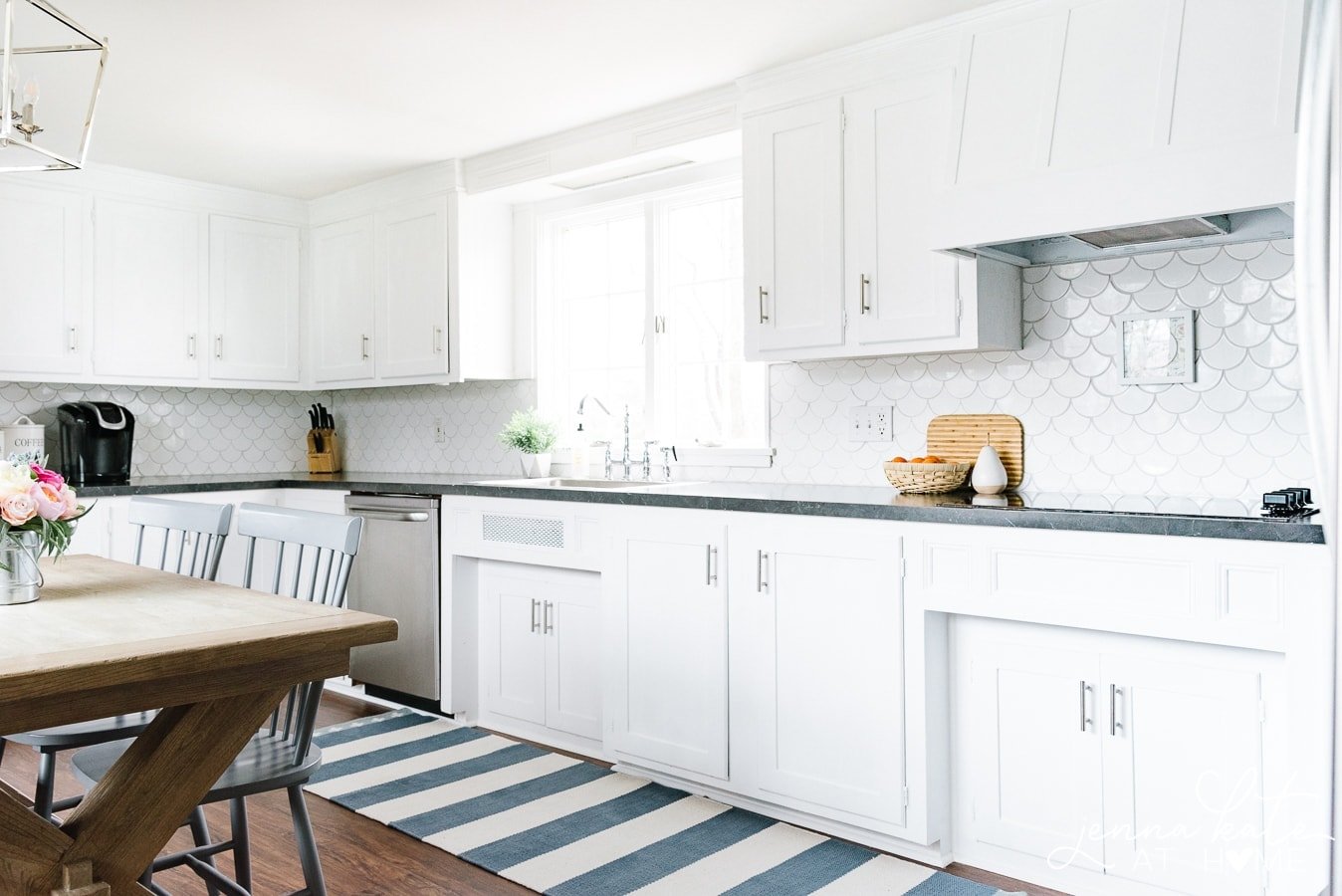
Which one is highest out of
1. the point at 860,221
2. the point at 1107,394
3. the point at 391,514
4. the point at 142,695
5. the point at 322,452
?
the point at 860,221

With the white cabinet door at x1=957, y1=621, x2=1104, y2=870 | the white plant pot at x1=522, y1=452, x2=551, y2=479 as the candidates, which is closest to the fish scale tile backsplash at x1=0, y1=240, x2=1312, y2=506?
the white cabinet door at x1=957, y1=621, x2=1104, y2=870

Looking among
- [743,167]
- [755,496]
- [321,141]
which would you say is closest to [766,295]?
[743,167]

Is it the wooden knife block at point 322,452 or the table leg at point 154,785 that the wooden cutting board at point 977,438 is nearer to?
the table leg at point 154,785

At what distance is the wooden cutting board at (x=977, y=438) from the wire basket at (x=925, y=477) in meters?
0.13

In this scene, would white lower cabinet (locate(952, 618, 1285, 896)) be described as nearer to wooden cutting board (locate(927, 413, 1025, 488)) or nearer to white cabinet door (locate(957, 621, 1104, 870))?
white cabinet door (locate(957, 621, 1104, 870))

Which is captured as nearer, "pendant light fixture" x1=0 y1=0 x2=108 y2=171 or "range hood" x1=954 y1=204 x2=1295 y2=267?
"pendant light fixture" x1=0 y1=0 x2=108 y2=171

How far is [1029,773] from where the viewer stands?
252 centimetres

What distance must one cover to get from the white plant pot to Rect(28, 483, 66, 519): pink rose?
7.87 feet

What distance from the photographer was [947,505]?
2615mm

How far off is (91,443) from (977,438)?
3783 mm

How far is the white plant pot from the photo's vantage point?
4.36 metres

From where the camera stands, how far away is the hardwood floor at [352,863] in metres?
2.51

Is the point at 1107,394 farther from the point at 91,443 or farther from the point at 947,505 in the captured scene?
the point at 91,443

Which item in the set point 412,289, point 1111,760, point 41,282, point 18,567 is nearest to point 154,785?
point 18,567
